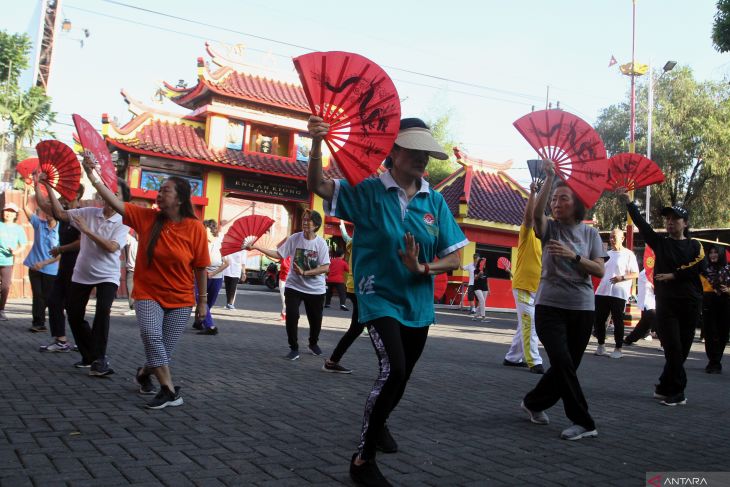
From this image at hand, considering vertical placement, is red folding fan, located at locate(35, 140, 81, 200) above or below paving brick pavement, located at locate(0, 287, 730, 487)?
above

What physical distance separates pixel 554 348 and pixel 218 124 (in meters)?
24.8

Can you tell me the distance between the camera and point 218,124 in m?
28.2

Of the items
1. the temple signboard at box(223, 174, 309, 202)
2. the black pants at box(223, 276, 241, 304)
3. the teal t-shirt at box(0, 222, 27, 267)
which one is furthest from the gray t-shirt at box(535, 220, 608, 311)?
the temple signboard at box(223, 174, 309, 202)

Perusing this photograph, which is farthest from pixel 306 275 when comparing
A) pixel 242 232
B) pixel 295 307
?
pixel 242 232

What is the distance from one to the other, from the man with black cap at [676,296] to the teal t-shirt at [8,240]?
900 cm

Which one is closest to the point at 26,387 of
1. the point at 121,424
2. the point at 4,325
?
the point at 121,424

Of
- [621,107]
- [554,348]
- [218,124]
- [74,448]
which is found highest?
[621,107]

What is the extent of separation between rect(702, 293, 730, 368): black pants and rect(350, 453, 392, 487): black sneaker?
8.04 meters

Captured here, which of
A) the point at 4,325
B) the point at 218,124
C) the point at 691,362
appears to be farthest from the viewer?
the point at 218,124

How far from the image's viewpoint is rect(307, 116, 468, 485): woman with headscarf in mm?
3713

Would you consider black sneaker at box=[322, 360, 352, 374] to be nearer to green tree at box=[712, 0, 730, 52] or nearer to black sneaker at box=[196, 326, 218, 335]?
black sneaker at box=[196, 326, 218, 335]

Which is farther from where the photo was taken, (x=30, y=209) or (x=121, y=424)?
(x=30, y=209)

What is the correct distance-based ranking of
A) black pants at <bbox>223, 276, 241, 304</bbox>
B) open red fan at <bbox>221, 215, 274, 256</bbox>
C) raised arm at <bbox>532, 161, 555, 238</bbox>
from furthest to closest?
1. black pants at <bbox>223, 276, 241, 304</bbox>
2. open red fan at <bbox>221, 215, 274, 256</bbox>
3. raised arm at <bbox>532, 161, 555, 238</bbox>

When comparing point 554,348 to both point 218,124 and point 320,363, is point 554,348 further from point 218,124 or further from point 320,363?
point 218,124
